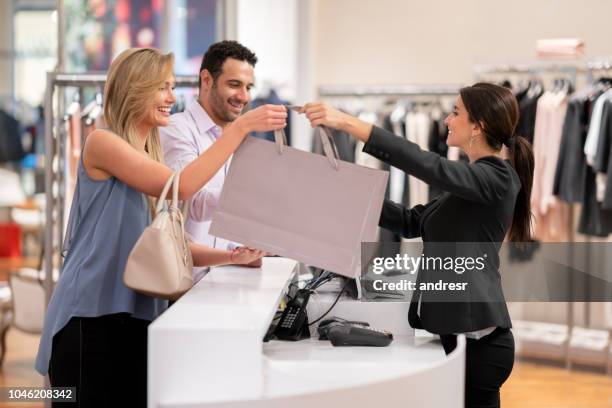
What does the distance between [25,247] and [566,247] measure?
6463 millimetres

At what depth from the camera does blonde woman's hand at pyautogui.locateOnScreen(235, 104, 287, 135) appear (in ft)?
7.68

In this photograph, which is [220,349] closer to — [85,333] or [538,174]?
[85,333]

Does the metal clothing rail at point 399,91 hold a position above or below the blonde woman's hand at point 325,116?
above

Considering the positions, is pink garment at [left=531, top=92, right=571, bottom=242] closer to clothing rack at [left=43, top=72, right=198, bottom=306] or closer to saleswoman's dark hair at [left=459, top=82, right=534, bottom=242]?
clothing rack at [left=43, top=72, right=198, bottom=306]

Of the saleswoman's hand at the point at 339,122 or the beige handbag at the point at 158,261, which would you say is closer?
the beige handbag at the point at 158,261

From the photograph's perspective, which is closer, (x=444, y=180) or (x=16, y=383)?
(x=444, y=180)

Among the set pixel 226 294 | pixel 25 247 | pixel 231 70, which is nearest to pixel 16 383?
pixel 231 70

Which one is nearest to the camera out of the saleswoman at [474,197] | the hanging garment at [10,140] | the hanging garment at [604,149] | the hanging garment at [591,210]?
the saleswoman at [474,197]

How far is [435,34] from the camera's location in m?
7.02

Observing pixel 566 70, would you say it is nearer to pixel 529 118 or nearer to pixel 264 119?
pixel 529 118

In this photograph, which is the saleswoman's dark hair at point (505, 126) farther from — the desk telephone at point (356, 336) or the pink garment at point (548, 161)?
the pink garment at point (548, 161)

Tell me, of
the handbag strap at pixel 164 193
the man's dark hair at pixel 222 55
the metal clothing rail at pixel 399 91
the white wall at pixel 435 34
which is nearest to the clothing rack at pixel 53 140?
the man's dark hair at pixel 222 55

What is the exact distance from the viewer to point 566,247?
5949 mm

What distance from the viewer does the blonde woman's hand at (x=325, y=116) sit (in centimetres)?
228
